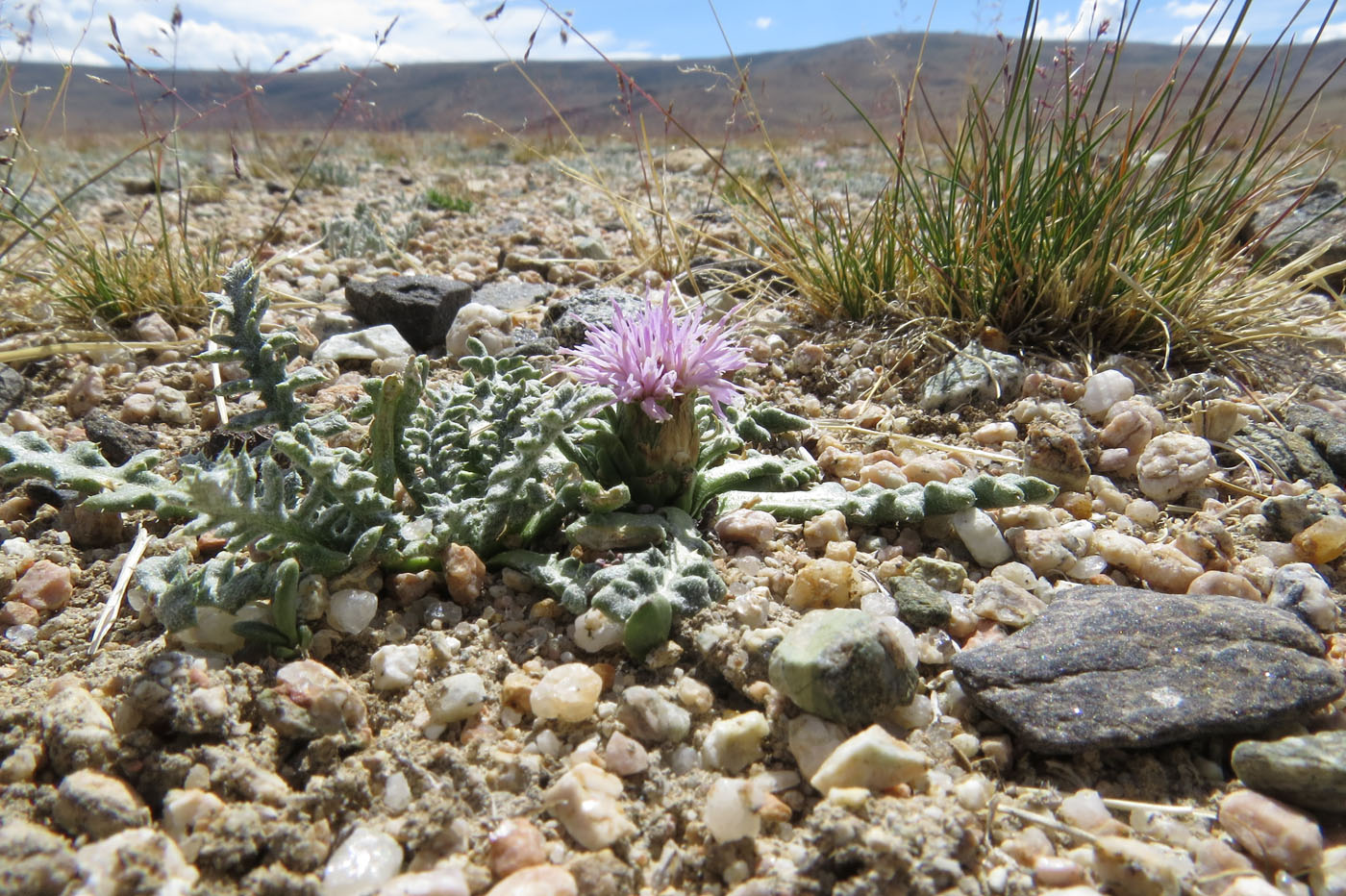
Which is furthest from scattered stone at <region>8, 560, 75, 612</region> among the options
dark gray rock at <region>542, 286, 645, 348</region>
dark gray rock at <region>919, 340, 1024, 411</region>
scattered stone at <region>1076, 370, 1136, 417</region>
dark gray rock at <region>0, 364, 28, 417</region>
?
scattered stone at <region>1076, 370, 1136, 417</region>

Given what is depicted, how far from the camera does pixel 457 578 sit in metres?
1.82

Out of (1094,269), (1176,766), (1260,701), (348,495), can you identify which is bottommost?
(1176,766)

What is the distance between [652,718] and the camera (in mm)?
1515

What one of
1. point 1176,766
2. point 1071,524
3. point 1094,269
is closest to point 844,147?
point 1094,269

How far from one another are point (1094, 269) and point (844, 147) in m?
10.4

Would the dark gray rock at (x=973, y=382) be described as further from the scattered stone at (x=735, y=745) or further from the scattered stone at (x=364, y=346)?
the scattered stone at (x=364, y=346)

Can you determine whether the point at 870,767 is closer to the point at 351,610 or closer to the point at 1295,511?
the point at 351,610

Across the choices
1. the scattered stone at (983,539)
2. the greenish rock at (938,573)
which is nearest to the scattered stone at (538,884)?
the greenish rock at (938,573)

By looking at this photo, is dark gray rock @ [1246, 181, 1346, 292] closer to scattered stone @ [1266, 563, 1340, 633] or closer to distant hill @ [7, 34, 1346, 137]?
distant hill @ [7, 34, 1346, 137]

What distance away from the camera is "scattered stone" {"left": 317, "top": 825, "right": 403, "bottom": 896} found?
1.24m

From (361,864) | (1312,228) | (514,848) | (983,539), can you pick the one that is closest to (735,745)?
(514,848)

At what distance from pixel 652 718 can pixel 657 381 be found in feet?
2.35

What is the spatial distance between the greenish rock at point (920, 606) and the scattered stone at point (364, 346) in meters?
2.17

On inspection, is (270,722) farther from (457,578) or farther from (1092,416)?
(1092,416)
